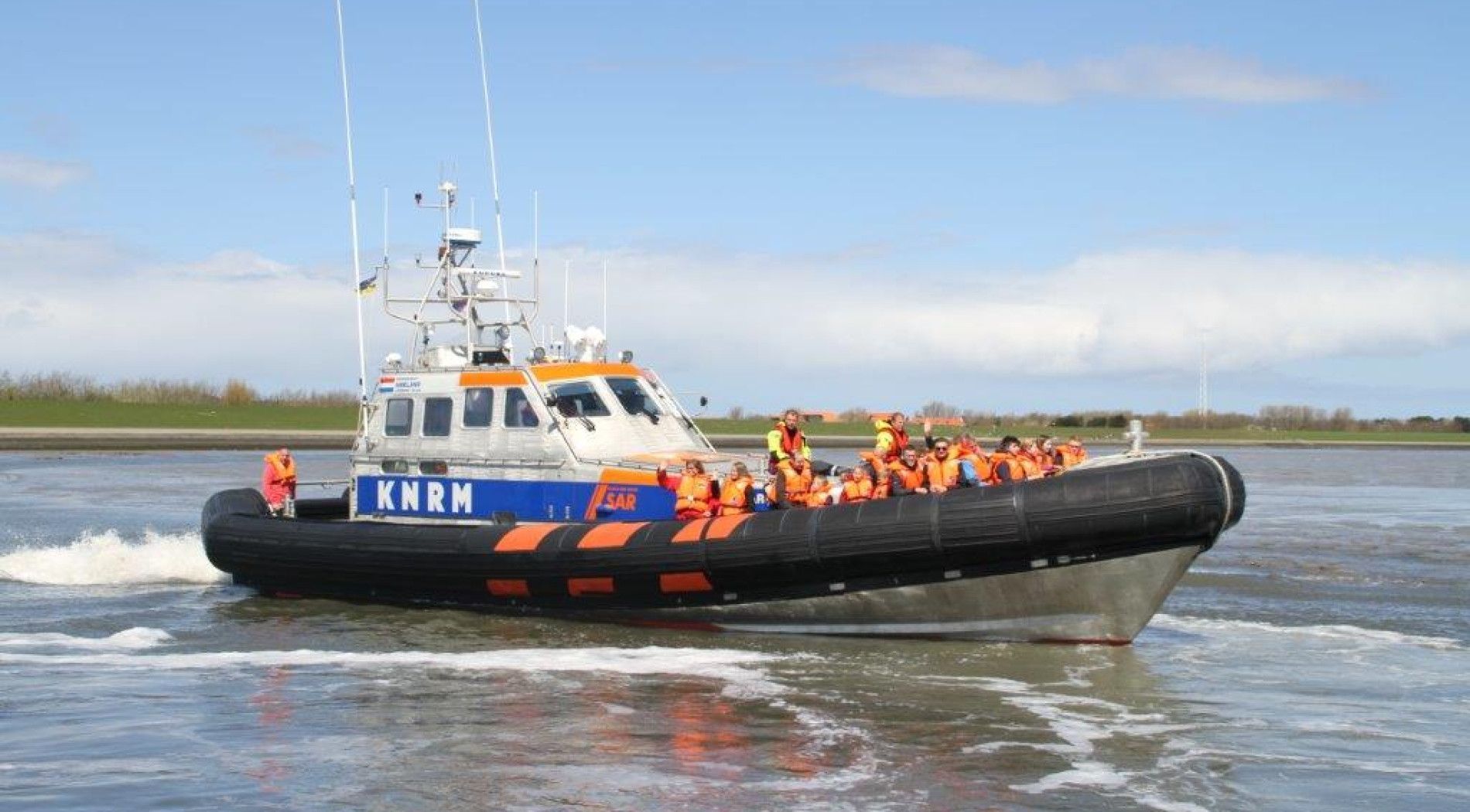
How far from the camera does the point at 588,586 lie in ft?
38.2

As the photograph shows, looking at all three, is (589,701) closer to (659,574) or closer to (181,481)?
(659,574)

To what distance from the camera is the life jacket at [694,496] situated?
1145 centimetres

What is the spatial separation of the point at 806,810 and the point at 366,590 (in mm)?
6951

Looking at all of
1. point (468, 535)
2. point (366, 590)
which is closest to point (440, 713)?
point (468, 535)

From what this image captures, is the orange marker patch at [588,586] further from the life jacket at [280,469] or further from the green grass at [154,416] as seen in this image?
the green grass at [154,416]

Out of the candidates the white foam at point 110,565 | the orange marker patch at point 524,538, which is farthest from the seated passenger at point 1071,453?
the white foam at point 110,565

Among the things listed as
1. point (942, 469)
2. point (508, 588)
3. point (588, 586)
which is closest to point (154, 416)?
point (508, 588)

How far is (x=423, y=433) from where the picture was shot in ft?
43.5

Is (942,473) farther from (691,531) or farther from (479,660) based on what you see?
(479,660)

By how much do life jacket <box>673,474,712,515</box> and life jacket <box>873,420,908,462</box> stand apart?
4.45 feet

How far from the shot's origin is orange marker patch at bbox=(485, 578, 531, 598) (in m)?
11.9

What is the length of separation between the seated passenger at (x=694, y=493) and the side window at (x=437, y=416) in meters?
2.55

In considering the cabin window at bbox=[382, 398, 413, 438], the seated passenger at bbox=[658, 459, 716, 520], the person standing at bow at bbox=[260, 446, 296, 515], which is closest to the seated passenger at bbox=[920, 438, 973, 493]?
the seated passenger at bbox=[658, 459, 716, 520]

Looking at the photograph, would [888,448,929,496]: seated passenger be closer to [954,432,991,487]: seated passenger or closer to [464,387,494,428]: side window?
[954,432,991,487]: seated passenger
